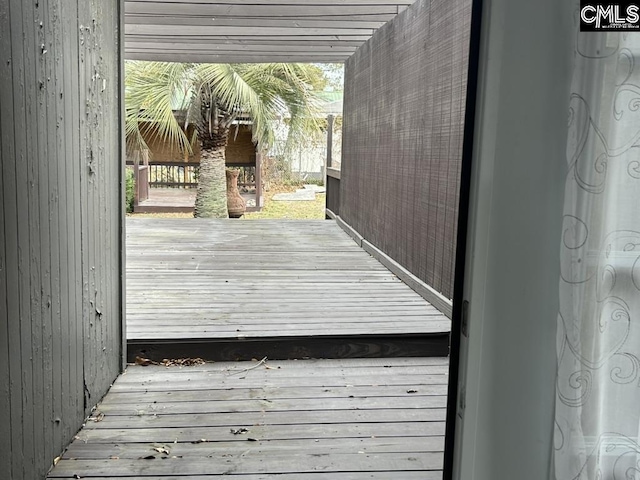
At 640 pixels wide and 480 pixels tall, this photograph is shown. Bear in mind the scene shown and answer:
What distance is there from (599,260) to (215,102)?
9.68 m

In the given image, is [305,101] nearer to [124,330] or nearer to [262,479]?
[124,330]

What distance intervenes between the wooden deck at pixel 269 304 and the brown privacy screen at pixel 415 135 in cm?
34

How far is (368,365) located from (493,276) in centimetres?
209

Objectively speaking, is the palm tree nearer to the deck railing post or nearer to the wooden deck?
the deck railing post

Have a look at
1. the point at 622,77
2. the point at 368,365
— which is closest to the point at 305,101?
the point at 368,365

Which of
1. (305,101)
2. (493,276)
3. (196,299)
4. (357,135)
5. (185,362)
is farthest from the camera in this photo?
(305,101)

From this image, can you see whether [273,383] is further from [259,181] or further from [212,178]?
[259,181]

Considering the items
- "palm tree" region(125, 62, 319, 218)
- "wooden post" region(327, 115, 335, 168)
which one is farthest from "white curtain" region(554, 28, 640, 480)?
"palm tree" region(125, 62, 319, 218)

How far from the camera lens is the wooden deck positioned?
3.08m

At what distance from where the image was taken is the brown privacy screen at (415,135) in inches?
135

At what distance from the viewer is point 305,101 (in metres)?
10.1

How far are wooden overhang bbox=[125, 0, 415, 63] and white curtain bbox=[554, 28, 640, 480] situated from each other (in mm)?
3622
